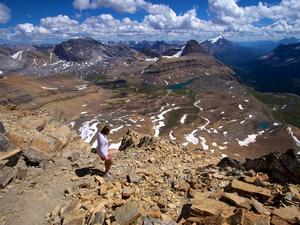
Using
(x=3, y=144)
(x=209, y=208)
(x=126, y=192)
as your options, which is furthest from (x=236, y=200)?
(x=3, y=144)

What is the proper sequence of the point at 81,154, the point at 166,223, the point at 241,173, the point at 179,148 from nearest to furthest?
1. the point at 166,223
2. the point at 241,173
3. the point at 81,154
4. the point at 179,148

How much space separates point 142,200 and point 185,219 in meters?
3.25

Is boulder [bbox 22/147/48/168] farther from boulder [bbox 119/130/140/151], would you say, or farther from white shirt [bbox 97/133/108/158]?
boulder [bbox 119/130/140/151]

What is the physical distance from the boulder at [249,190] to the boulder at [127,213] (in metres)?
6.05

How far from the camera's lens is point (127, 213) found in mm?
16906

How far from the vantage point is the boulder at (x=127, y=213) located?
16.5 m

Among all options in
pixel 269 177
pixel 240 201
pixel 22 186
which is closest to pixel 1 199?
pixel 22 186

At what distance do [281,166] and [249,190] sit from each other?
595cm

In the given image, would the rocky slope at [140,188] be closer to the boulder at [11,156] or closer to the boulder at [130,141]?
the boulder at [11,156]

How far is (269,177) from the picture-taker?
81.2ft

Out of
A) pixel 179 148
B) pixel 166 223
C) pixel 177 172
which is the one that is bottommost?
pixel 179 148

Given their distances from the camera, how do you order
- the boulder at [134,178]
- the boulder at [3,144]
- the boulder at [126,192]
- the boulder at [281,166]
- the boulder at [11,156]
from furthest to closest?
→ 1. the boulder at [3,144]
2. the boulder at [11,156]
3. the boulder at [281,166]
4. the boulder at [134,178]
5. the boulder at [126,192]

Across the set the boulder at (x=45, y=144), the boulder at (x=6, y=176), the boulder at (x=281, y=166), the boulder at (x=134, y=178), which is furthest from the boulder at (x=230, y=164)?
the boulder at (x=6, y=176)

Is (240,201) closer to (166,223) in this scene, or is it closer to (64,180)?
(166,223)
